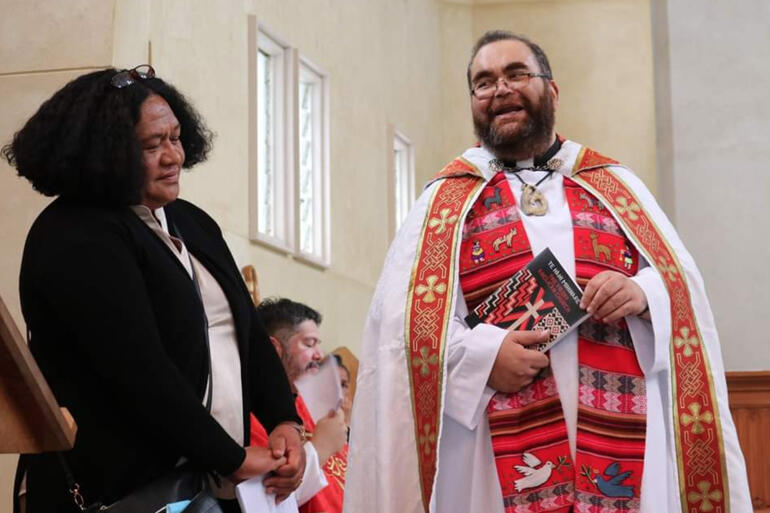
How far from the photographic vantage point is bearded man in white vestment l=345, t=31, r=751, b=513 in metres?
3.48

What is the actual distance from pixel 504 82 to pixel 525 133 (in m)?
0.17

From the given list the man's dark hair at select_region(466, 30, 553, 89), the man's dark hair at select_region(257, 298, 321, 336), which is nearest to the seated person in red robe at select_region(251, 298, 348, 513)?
the man's dark hair at select_region(257, 298, 321, 336)

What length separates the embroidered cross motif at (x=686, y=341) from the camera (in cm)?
361

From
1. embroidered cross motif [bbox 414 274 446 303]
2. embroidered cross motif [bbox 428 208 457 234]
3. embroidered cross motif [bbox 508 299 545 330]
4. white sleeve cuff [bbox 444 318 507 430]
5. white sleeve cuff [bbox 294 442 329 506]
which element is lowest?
white sleeve cuff [bbox 294 442 329 506]

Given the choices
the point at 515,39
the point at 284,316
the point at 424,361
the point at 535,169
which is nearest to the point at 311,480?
the point at 284,316

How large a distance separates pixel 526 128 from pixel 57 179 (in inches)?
61.6

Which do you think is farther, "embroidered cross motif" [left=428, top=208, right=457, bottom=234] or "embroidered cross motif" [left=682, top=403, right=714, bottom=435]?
"embroidered cross motif" [left=428, top=208, right=457, bottom=234]

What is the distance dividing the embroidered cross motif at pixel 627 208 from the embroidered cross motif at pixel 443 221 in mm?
498

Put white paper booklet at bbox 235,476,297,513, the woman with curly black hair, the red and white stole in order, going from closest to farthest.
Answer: the woman with curly black hair → white paper booklet at bbox 235,476,297,513 → the red and white stole

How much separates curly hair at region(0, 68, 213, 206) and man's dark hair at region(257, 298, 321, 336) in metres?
3.25

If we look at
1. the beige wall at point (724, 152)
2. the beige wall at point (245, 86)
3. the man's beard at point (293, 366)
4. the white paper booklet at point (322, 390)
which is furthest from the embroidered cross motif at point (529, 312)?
the beige wall at point (724, 152)

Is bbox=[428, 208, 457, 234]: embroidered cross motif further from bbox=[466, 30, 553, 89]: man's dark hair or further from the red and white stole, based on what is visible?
bbox=[466, 30, 553, 89]: man's dark hair

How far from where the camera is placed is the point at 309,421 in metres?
5.78

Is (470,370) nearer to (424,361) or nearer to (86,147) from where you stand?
(424,361)
